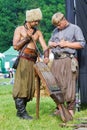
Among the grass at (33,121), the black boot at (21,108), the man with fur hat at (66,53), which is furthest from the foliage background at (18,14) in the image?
the black boot at (21,108)

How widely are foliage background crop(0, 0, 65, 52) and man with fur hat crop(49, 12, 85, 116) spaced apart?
4469 cm

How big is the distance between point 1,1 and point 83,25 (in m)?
53.2

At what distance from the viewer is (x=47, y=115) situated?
838 centimetres

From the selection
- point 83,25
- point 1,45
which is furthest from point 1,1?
point 83,25

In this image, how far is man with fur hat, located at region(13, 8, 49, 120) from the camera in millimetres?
7910

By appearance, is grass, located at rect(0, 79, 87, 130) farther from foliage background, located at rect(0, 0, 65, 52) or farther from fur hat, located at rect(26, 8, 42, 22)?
foliage background, located at rect(0, 0, 65, 52)

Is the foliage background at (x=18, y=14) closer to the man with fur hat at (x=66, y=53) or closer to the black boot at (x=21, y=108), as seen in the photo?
the man with fur hat at (x=66, y=53)

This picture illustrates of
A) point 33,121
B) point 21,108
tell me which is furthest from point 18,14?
point 33,121

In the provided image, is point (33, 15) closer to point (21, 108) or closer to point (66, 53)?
point (66, 53)

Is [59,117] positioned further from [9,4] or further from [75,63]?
[9,4]

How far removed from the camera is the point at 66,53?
8.13 metres

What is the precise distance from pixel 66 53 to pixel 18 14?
50308 mm

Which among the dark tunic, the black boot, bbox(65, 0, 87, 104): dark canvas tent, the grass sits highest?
bbox(65, 0, 87, 104): dark canvas tent

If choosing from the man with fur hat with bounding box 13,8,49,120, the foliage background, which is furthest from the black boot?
the foliage background
